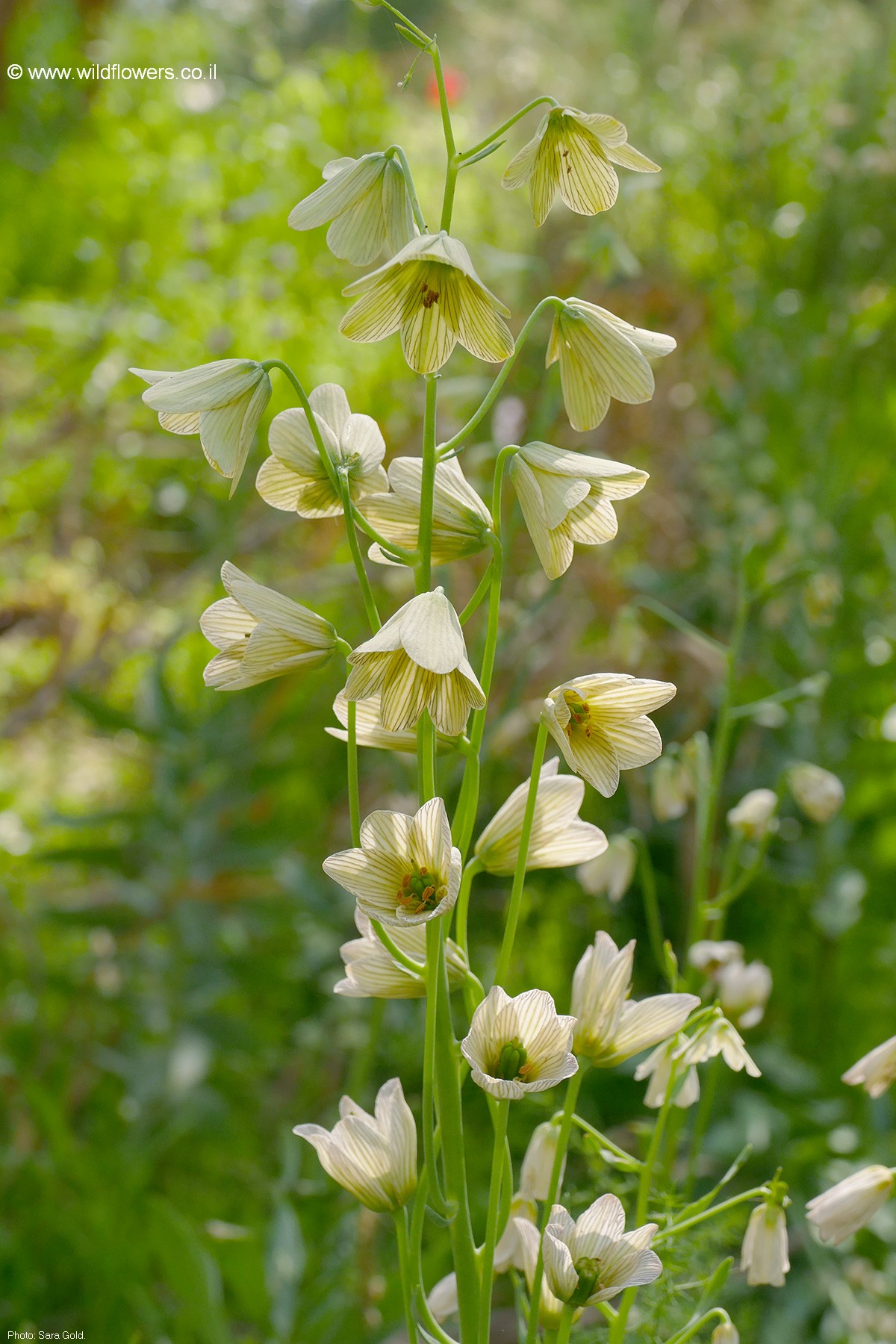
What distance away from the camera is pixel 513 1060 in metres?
0.40

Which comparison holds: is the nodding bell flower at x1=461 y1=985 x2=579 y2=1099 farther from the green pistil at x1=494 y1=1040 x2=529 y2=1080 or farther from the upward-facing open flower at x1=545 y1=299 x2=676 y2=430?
the upward-facing open flower at x1=545 y1=299 x2=676 y2=430

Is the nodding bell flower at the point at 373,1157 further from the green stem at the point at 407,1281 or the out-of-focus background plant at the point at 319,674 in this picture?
the out-of-focus background plant at the point at 319,674

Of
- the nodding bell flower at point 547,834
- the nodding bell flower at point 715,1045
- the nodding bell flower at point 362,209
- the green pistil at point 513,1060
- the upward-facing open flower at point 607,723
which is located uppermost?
the nodding bell flower at point 362,209

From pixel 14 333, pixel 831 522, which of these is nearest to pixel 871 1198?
Result: pixel 831 522

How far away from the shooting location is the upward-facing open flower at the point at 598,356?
420 millimetres

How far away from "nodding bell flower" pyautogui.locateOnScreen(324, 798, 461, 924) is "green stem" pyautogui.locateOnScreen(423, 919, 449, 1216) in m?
0.01

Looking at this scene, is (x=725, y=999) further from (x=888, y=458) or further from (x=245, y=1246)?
(x=888, y=458)

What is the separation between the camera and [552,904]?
1401 mm

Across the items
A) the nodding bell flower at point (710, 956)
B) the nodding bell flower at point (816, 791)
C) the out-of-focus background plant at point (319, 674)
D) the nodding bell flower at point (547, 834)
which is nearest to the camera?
the nodding bell flower at point (547, 834)

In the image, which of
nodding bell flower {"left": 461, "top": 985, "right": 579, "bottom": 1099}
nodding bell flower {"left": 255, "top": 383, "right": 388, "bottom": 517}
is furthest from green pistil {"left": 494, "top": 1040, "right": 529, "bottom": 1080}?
nodding bell flower {"left": 255, "top": 383, "right": 388, "bottom": 517}

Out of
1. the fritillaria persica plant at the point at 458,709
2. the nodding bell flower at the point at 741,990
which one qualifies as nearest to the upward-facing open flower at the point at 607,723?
the fritillaria persica plant at the point at 458,709

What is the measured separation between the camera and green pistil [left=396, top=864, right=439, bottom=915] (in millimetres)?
399

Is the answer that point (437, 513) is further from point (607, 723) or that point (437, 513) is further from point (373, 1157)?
point (373, 1157)

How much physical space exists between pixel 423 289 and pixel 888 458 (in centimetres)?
140
